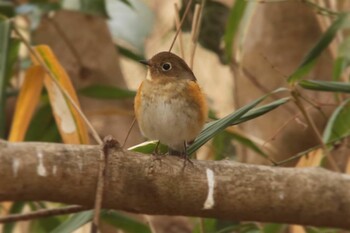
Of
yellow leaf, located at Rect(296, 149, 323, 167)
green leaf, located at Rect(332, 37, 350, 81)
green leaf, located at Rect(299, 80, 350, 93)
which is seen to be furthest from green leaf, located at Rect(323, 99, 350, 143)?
green leaf, located at Rect(299, 80, 350, 93)

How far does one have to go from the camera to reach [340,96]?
11.8 feet

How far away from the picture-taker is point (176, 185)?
194cm

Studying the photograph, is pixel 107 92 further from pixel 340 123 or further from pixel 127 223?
pixel 340 123

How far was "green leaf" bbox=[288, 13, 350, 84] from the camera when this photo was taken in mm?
2647

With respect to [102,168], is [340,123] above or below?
above

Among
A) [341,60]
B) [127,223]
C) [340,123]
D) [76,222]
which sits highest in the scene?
[341,60]

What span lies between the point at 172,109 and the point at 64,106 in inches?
21.0

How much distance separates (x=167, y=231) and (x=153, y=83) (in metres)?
1.68

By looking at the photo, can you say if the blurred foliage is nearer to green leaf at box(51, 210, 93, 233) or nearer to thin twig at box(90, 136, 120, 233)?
green leaf at box(51, 210, 93, 233)

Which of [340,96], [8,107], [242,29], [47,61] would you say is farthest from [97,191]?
[8,107]

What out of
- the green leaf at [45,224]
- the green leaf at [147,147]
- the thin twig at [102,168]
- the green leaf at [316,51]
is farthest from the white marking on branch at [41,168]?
the green leaf at [45,224]

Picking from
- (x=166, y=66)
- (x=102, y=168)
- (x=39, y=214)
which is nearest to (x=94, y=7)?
(x=166, y=66)

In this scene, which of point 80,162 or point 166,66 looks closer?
point 80,162

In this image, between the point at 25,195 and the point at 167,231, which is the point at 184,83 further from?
the point at 167,231
